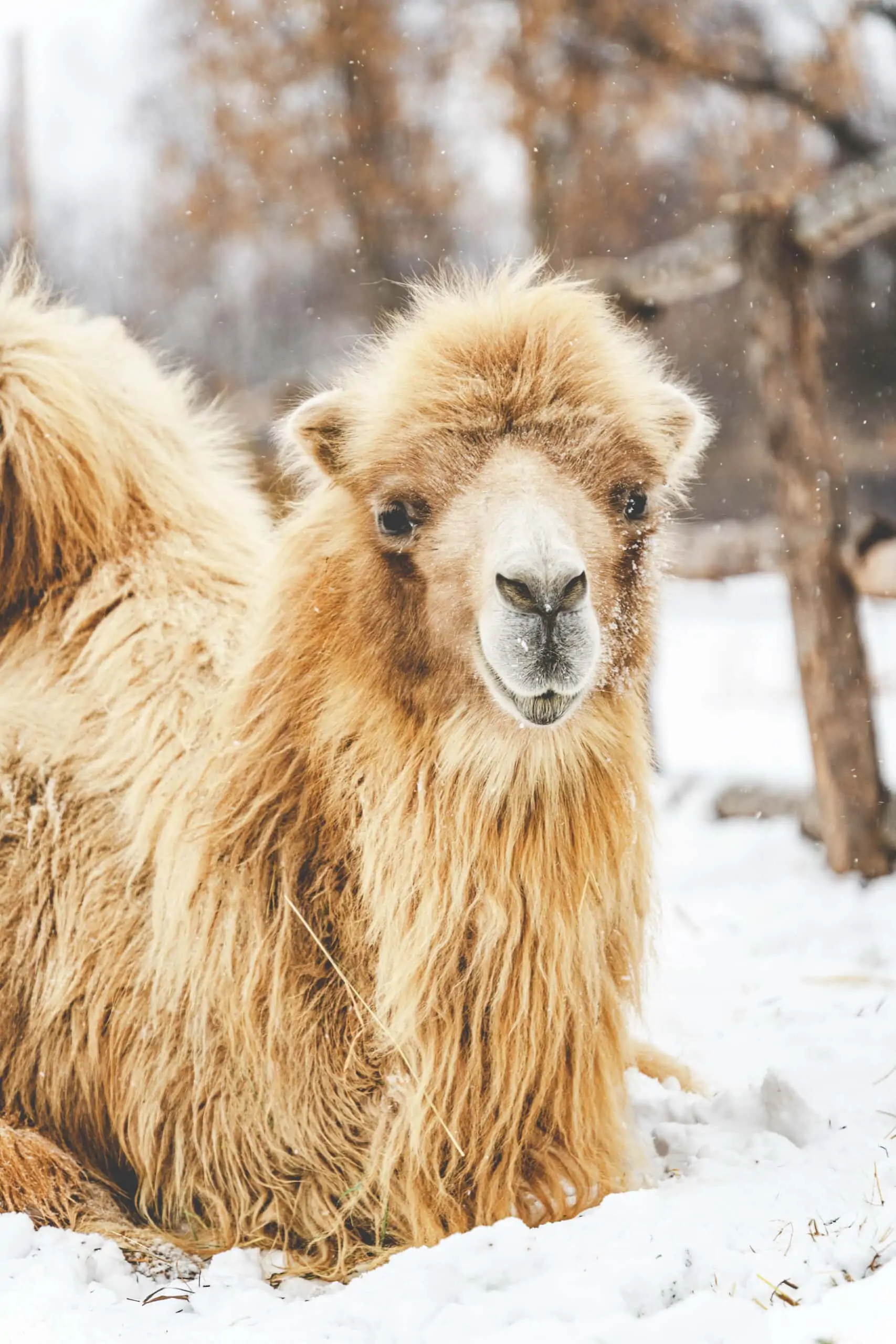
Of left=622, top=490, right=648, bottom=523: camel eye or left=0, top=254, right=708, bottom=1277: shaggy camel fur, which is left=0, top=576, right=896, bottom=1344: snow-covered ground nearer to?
left=0, top=254, right=708, bottom=1277: shaggy camel fur

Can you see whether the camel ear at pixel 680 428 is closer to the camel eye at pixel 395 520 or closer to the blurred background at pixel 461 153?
the camel eye at pixel 395 520

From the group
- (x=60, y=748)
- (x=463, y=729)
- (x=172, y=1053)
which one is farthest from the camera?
(x=60, y=748)

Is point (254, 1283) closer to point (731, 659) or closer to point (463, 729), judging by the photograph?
point (463, 729)

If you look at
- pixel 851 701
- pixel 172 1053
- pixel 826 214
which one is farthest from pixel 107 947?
pixel 826 214

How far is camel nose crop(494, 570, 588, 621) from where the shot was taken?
2363 mm

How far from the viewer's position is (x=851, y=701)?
5.66m

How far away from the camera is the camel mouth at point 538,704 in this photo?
2473 millimetres

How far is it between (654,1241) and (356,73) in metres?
14.3

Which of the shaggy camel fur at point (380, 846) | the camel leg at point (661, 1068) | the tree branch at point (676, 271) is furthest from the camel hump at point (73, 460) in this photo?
the tree branch at point (676, 271)

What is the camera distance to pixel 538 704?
247cm

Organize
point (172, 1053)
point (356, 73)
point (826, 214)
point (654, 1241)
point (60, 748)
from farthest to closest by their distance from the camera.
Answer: point (356, 73) → point (826, 214) → point (60, 748) → point (172, 1053) → point (654, 1241)

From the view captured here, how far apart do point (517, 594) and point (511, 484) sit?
29 centimetres

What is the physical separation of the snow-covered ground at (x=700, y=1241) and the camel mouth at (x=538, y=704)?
83 centimetres

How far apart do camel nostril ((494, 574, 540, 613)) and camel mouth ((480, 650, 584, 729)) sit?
16cm
